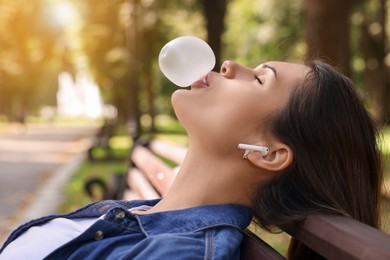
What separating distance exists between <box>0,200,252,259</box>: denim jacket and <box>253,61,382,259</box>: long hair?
13 cm

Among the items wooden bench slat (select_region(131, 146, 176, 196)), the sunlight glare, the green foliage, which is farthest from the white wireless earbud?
the sunlight glare

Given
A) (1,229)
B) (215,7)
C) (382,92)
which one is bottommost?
(382,92)

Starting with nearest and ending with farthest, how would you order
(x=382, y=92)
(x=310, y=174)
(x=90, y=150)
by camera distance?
(x=310, y=174), (x=90, y=150), (x=382, y=92)

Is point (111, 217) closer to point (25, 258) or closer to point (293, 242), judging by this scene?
point (25, 258)

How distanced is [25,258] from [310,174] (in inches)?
32.6

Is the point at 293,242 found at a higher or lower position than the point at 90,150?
higher

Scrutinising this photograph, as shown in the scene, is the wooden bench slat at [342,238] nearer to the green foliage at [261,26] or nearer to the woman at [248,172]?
the woman at [248,172]

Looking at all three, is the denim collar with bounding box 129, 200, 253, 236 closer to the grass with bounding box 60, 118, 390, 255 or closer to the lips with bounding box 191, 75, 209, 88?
the grass with bounding box 60, 118, 390, 255

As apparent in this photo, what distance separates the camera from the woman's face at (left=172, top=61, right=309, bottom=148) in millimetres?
1835

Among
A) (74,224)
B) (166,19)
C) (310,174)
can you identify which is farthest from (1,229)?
(166,19)

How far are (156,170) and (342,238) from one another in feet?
8.22

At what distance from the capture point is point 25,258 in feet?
6.15

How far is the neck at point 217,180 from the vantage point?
1880mm

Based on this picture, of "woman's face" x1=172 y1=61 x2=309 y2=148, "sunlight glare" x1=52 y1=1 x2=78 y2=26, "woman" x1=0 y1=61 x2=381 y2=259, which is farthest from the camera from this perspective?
"sunlight glare" x1=52 y1=1 x2=78 y2=26
